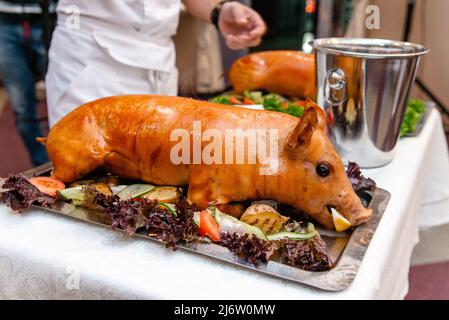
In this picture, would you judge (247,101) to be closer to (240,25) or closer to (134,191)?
(240,25)

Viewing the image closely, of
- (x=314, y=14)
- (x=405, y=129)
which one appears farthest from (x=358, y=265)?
(x=314, y=14)

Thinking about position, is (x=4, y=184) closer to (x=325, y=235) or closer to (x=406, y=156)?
(x=325, y=235)

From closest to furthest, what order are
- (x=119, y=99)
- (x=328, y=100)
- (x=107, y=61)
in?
(x=119, y=99) → (x=328, y=100) → (x=107, y=61)

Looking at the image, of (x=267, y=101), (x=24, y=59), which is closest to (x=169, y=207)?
(x=267, y=101)

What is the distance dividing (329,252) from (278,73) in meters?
1.46

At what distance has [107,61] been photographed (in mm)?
1719

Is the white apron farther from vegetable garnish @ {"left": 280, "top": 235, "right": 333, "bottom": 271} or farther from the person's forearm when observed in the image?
vegetable garnish @ {"left": 280, "top": 235, "right": 333, "bottom": 271}

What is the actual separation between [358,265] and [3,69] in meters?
2.61

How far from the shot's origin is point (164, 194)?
1.08 metres

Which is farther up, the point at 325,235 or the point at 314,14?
the point at 314,14

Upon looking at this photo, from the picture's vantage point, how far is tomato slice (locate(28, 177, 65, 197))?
1.08 m

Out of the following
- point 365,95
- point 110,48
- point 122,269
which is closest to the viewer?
point 122,269

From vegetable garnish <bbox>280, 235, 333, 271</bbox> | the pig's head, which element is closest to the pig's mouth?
the pig's head
